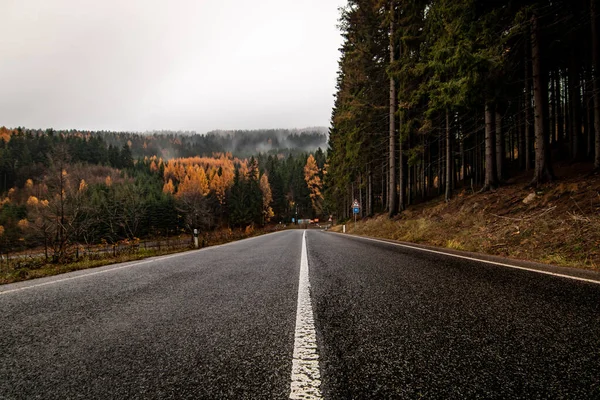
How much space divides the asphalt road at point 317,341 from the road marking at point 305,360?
0.02 m

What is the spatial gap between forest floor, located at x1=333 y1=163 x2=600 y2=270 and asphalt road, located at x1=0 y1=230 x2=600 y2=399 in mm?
3067

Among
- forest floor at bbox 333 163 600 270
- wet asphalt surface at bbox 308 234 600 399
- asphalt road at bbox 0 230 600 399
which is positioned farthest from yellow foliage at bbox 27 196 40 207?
forest floor at bbox 333 163 600 270

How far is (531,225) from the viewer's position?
7457mm

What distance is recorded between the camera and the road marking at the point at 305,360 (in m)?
1.24

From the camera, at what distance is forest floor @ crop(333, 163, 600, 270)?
584 centimetres

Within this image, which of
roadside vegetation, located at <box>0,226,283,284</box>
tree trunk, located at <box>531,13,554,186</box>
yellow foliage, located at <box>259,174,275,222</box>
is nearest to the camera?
roadside vegetation, located at <box>0,226,283,284</box>

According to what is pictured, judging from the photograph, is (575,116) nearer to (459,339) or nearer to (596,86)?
(596,86)

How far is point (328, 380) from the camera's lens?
1327 mm

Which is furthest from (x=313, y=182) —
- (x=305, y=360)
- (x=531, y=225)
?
(x=305, y=360)

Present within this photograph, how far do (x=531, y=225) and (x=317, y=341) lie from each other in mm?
8461

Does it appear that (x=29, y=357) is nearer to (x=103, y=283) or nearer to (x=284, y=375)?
(x=284, y=375)

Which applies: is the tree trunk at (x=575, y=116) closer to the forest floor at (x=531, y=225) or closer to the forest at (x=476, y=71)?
the forest at (x=476, y=71)

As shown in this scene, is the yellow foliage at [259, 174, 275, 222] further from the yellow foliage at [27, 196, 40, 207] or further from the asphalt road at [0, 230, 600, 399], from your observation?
the asphalt road at [0, 230, 600, 399]

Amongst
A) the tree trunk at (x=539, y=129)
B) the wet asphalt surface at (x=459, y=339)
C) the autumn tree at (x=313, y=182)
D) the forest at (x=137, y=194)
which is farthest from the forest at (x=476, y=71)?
the autumn tree at (x=313, y=182)
